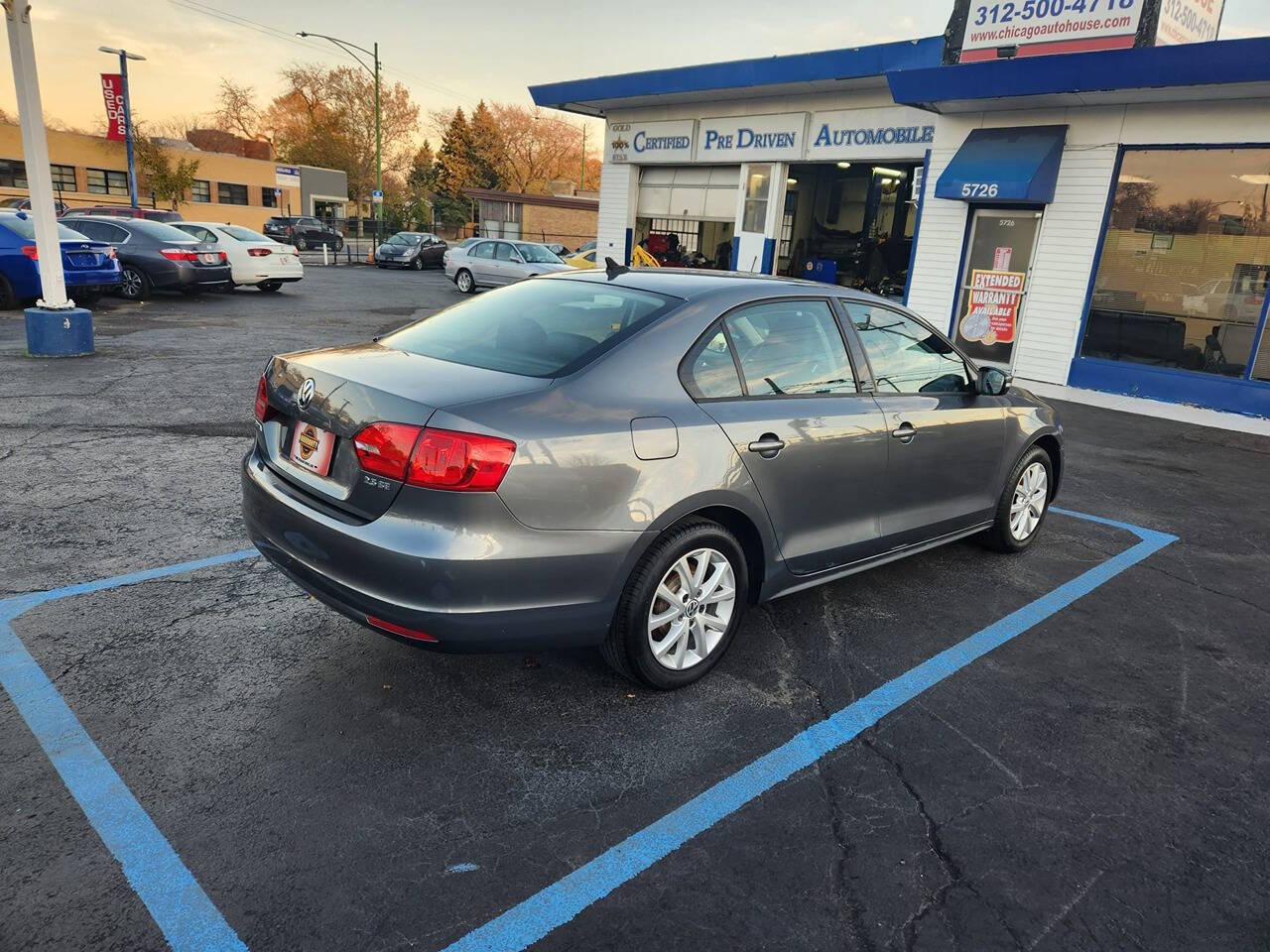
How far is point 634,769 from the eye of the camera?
9.77ft

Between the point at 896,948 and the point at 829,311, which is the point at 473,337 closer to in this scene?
the point at 829,311

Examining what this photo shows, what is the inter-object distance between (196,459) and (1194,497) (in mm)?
7838

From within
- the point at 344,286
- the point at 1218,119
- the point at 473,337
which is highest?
the point at 1218,119

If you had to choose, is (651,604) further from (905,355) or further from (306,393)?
(905,355)

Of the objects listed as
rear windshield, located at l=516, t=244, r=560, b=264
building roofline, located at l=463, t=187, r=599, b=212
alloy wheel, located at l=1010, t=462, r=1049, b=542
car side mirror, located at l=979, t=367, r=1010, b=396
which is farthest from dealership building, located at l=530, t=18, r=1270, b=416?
building roofline, located at l=463, t=187, r=599, b=212

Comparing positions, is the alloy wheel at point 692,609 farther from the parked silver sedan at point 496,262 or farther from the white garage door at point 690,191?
the parked silver sedan at point 496,262

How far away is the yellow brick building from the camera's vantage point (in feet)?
153

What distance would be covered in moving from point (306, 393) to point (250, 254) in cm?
1689

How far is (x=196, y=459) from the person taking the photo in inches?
248

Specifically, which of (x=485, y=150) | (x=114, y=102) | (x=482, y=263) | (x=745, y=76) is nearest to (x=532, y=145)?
(x=485, y=150)

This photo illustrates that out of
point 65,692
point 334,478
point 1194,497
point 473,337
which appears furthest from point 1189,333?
point 65,692

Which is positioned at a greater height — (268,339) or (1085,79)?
(1085,79)

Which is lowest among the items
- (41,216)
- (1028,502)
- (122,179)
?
(1028,502)

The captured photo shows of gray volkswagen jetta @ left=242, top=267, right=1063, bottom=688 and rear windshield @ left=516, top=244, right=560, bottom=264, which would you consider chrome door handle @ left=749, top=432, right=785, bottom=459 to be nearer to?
gray volkswagen jetta @ left=242, top=267, right=1063, bottom=688
